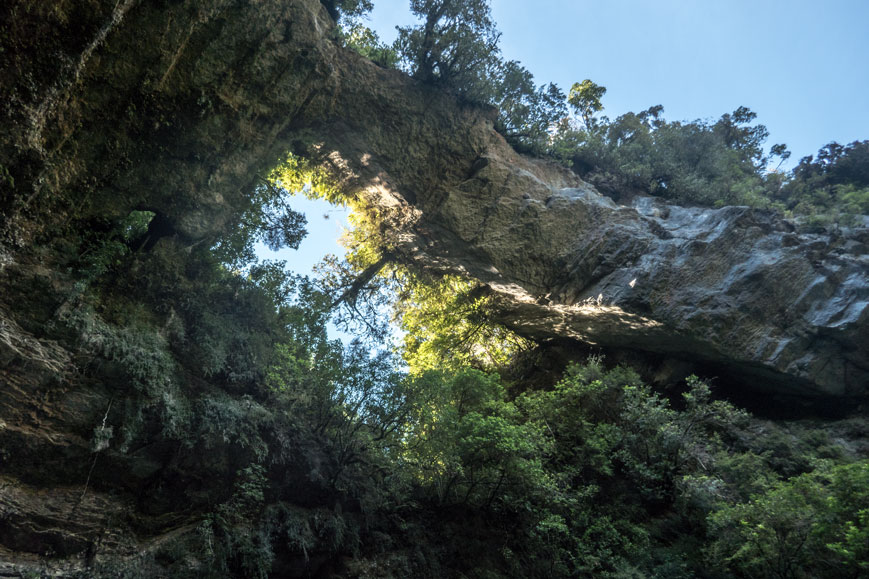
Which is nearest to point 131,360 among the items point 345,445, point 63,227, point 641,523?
point 63,227

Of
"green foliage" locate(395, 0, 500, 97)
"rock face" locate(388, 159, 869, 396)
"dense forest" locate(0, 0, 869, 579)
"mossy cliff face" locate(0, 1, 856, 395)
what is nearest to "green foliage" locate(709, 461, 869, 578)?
"dense forest" locate(0, 0, 869, 579)

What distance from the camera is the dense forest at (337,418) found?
7238 millimetres

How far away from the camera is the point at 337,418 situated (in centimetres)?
1066

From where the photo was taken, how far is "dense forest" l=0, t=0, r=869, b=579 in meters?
7.24

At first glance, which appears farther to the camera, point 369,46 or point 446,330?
point 446,330

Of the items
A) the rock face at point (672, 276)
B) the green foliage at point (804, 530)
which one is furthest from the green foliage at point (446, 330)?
the green foliage at point (804, 530)

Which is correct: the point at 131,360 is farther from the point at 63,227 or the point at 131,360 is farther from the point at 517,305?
the point at 517,305

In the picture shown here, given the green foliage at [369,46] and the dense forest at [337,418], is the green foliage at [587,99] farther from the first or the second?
the green foliage at [369,46]

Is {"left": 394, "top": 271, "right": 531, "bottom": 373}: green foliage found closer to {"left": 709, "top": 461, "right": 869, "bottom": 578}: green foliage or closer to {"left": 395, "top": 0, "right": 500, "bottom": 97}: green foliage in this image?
{"left": 395, "top": 0, "right": 500, "bottom": 97}: green foliage

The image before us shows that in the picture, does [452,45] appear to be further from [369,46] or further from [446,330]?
[446,330]

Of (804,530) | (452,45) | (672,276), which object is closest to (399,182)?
(452,45)

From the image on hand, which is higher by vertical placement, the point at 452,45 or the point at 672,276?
the point at 452,45

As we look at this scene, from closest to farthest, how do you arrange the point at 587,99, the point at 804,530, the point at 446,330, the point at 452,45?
1. the point at 804,530
2. the point at 452,45
3. the point at 446,330
4. the point at 587,99

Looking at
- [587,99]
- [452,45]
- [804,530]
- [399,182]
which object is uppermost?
[587,99]
